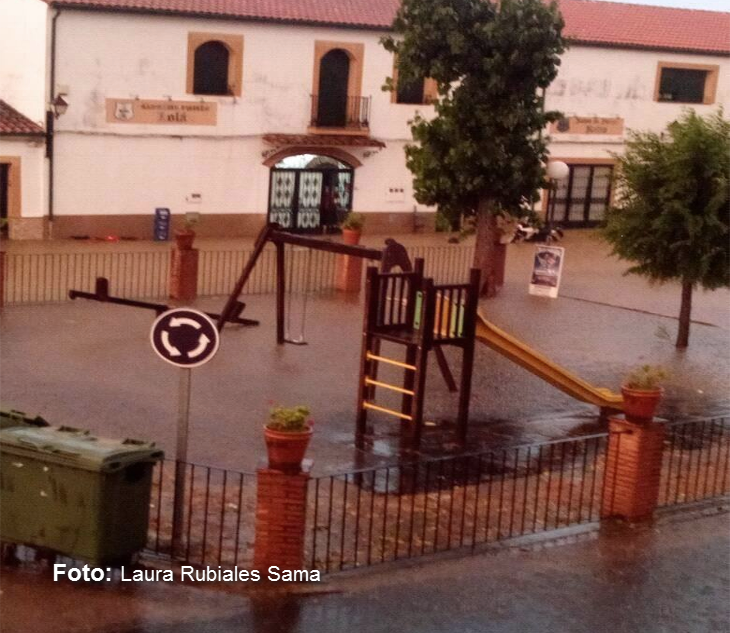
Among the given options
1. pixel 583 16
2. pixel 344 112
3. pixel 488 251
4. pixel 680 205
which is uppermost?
pixel 583 16

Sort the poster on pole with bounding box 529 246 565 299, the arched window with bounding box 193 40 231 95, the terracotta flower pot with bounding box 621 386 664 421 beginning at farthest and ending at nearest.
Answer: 1. the arched window with bounding box 193 40 231 95
2. the poster on pole with bounding box 529 246 565 299
3. the terracotta flower pot with bounding box 621 386 664 421

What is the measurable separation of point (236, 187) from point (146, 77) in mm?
3487

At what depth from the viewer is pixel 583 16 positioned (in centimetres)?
3809

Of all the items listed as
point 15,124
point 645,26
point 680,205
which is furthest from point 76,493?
point 645,26

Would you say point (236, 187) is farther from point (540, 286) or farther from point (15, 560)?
point (15, 560)

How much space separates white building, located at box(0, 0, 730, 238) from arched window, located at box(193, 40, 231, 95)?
0.03 meters

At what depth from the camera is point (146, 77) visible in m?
30.1

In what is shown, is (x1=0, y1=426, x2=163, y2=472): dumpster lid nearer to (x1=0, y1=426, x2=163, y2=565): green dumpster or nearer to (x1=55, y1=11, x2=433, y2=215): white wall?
(x1=0, y1=426, x2=163, y2=565): green dumpster

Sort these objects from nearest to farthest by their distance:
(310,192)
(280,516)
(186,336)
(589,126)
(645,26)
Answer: (280,516)
(186,336)
(310,192)
(589,126)
(645,26)

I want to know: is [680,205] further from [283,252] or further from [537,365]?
[283,252]

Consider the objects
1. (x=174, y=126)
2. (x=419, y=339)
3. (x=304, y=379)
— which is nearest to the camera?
(x=419, y=339)

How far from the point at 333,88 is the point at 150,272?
28.6ft

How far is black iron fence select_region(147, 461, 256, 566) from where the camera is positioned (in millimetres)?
10258

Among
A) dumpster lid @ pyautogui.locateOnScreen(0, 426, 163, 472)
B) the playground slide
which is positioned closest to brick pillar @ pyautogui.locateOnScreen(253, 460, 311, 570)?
dumpster lid @ pyautogui.locateOnScreen(0, 426, 163, 472)
